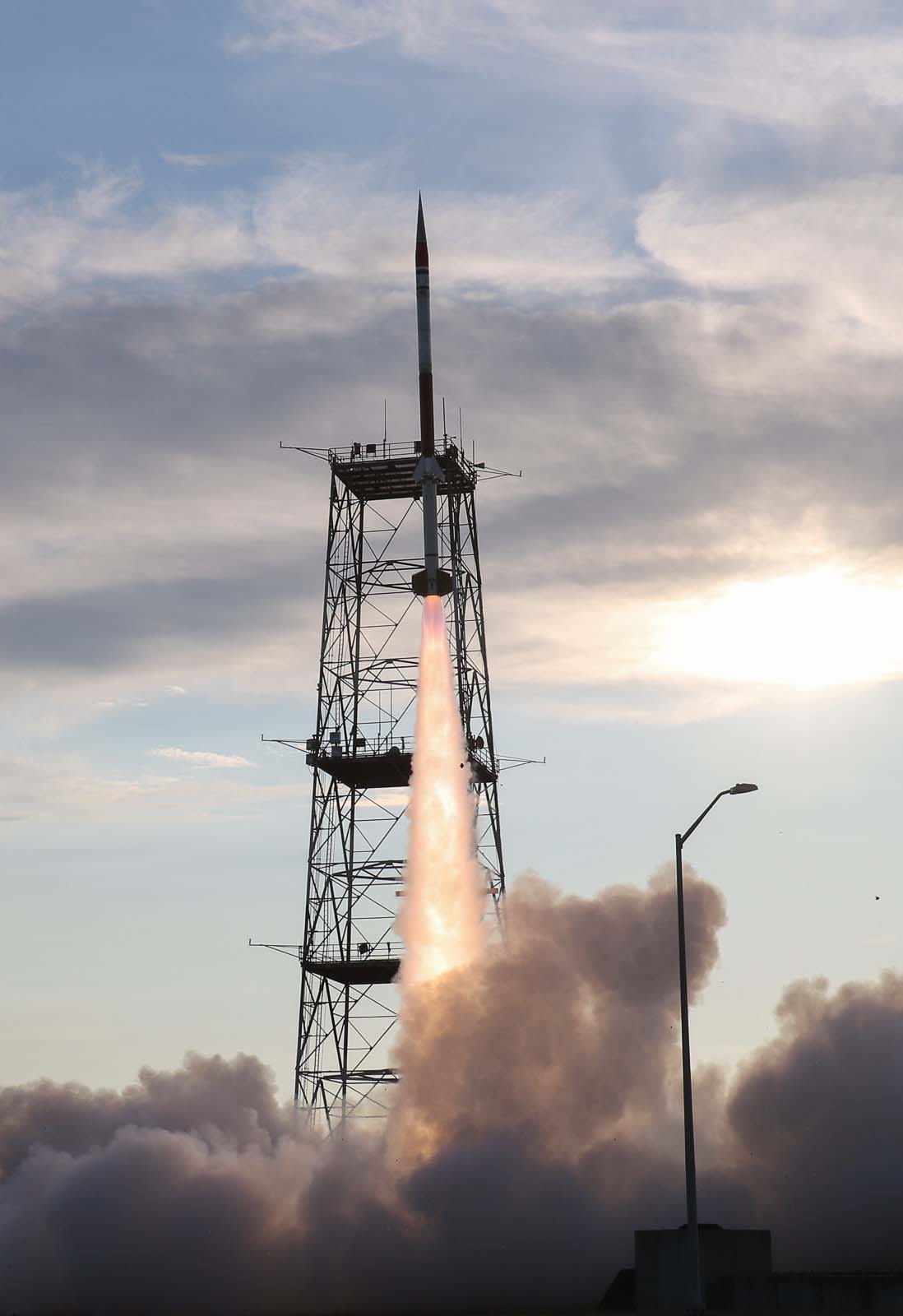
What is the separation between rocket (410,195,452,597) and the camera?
92.3 m

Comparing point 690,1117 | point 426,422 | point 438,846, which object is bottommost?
point 690,1117

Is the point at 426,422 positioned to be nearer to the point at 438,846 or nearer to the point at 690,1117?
the point at 438,846

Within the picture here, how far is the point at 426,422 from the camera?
92.8 meters

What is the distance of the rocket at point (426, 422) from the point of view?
9231cm

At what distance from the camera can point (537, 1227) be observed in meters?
78.2

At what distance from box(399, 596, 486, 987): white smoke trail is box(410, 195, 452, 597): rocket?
2086 millimetres

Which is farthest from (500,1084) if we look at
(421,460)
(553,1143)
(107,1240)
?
(421,460)

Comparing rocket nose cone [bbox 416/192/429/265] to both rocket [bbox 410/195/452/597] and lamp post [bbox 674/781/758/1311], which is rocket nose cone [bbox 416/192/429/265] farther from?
lamp post [bbox 674/781/758/1311]

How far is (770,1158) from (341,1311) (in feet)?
58.0

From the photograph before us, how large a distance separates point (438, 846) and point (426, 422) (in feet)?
59.6

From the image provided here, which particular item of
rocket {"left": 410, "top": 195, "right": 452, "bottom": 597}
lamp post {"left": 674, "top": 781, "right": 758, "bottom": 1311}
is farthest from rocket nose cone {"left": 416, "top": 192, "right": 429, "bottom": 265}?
lamp post {"left": 674, "top": 781, "right": 758, "bottom": 1311}

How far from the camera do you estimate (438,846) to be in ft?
299

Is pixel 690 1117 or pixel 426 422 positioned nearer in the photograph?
pixel 690 1117

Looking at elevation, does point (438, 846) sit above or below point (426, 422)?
below
